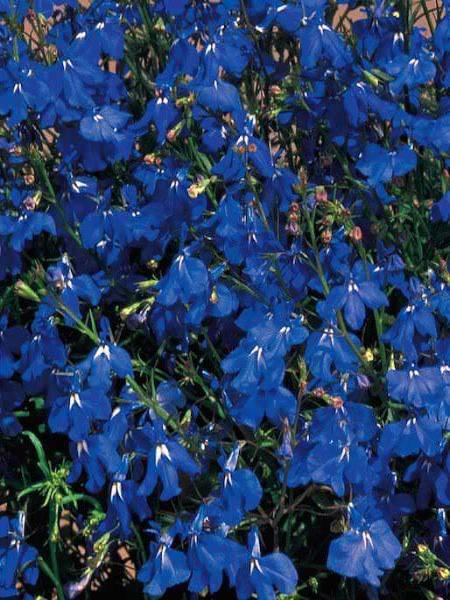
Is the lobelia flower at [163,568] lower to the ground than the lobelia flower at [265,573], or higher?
higher

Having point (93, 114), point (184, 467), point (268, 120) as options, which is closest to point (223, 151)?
point (268, 120)

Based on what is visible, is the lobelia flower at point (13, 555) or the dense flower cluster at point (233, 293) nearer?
the dense flower cluster at point (233, 293)

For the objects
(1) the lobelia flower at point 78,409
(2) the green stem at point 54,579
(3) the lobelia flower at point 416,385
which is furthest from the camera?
Answer: (2) the green stem at point 54,579

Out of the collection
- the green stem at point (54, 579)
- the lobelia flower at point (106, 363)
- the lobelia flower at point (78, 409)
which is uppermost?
the lobelia flower at point (106, 363)

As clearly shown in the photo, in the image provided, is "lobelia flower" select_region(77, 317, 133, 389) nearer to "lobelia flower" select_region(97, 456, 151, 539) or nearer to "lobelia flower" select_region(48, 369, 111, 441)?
"lobelia flower" select_region(48, 369, 111, 441)

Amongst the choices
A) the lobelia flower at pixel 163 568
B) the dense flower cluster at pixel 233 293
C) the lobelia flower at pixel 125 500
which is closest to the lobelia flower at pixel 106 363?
the dense flower cluster at pixel 233 293

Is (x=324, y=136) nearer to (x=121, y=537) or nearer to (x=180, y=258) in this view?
(x=180, y=258)

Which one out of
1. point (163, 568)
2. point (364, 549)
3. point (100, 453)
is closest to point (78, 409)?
point (100, 453)

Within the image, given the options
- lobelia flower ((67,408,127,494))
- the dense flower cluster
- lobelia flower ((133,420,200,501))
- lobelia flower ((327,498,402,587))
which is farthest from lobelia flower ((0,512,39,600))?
lobelia flower ((327,498,402,587))

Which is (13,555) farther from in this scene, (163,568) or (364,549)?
(364,549)

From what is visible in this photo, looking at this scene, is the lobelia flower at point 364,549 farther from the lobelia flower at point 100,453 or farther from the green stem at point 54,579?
the green stem at point 54,579
